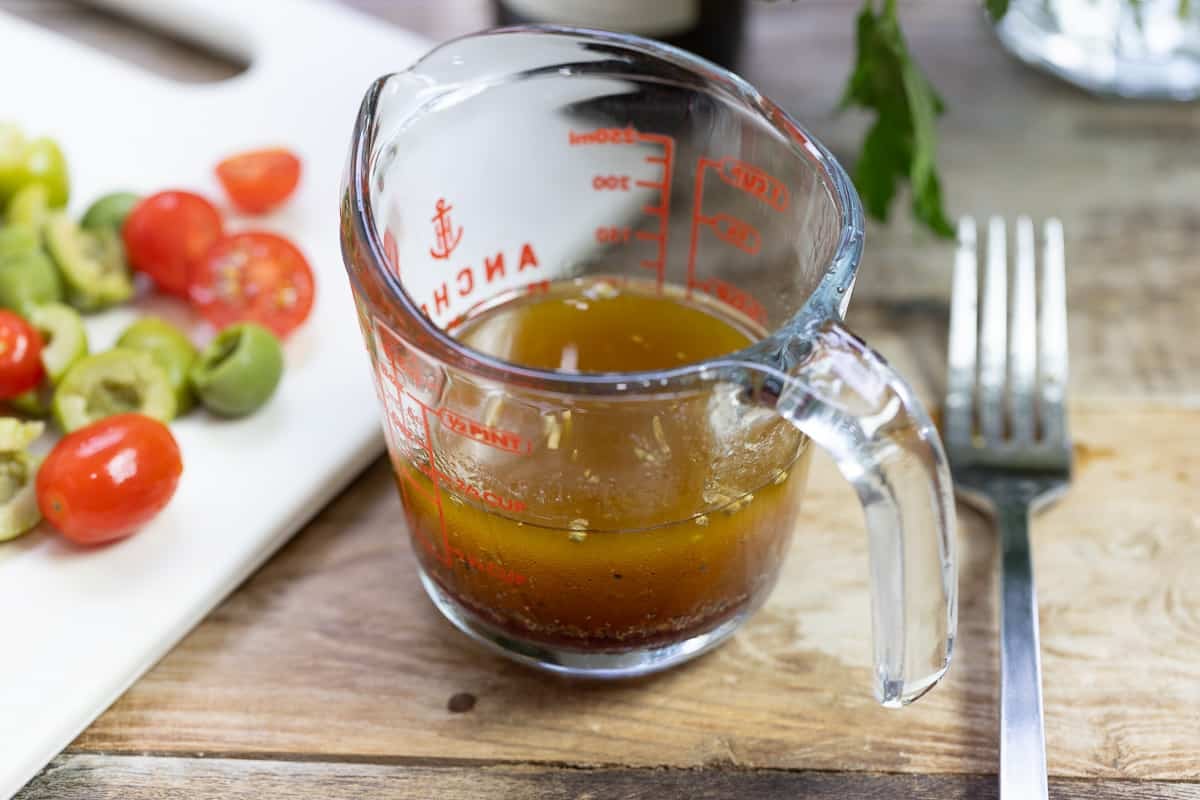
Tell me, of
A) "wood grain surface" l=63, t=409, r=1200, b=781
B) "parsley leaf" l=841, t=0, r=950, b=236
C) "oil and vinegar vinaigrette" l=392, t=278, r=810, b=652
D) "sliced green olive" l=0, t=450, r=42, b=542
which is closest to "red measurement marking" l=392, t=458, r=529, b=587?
"oil and vinegar vinaigrette" l=392, t=278, r=810, b=652

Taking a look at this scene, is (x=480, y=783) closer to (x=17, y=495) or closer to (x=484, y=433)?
(x=484, y=433)

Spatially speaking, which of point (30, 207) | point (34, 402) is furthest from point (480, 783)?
point (30, 207)

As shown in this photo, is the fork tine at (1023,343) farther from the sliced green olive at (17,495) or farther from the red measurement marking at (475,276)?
the sliced green olive at (17,495)

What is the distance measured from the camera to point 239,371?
3.85 feet

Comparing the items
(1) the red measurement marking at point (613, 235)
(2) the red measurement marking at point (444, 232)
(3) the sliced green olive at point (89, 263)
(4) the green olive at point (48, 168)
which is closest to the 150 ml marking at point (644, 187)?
(1) the red measurement marking at point (613, 235)

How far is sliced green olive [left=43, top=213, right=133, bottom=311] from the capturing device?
4.29ft

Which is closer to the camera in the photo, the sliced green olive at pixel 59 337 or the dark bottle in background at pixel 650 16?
the sliced green olive at pixel 59 337

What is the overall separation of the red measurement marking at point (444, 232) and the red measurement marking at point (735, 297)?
0.23 m

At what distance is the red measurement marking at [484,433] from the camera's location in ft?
2.87

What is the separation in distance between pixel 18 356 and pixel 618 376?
0.64 metres

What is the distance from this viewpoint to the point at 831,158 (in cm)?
96

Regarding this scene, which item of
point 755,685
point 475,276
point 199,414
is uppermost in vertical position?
point 475,276

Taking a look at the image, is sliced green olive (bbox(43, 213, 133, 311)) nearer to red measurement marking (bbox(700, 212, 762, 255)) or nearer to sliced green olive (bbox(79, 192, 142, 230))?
sliced green olive (bbox(79, 192, 142, 230))

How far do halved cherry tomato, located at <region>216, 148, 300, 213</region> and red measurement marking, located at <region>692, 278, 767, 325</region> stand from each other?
19.5 inches
